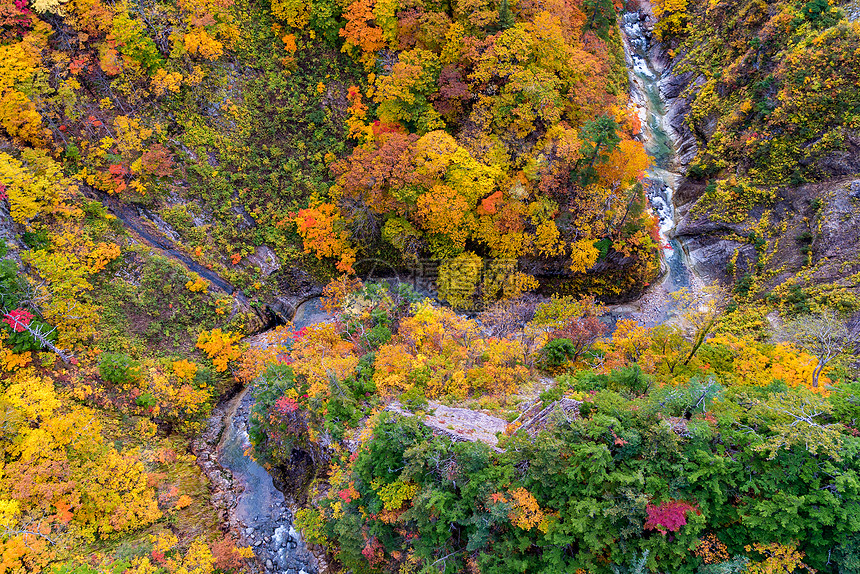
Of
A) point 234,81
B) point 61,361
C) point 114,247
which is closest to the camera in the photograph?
point 61,361

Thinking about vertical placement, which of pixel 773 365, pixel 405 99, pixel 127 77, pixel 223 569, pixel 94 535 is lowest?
pixel 223 569

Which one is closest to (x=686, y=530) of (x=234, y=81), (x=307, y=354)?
(x=307, y=354)

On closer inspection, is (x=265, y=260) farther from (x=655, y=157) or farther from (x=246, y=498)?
(x=655, y=157)

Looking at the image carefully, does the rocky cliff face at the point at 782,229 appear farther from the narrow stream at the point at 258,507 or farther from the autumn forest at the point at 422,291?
the narrow stream at the point at 258,507

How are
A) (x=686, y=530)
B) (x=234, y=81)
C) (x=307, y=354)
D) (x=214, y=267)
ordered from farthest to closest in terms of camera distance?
1. (x=234, y=81)
2. (x=214, y=267)
3. (x=307, y=354)
4. (x=686, y=530)

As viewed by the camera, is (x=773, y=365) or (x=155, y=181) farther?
(x=155, y=181)

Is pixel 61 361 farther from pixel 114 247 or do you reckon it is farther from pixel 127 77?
pixel 127 77

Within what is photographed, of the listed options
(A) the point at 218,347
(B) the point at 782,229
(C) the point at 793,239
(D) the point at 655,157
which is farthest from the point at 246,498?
(D) the point at 655,157

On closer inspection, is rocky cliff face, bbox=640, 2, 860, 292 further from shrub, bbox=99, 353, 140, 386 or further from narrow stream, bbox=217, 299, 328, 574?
shrub, bbox=99, 353, 140, 386
